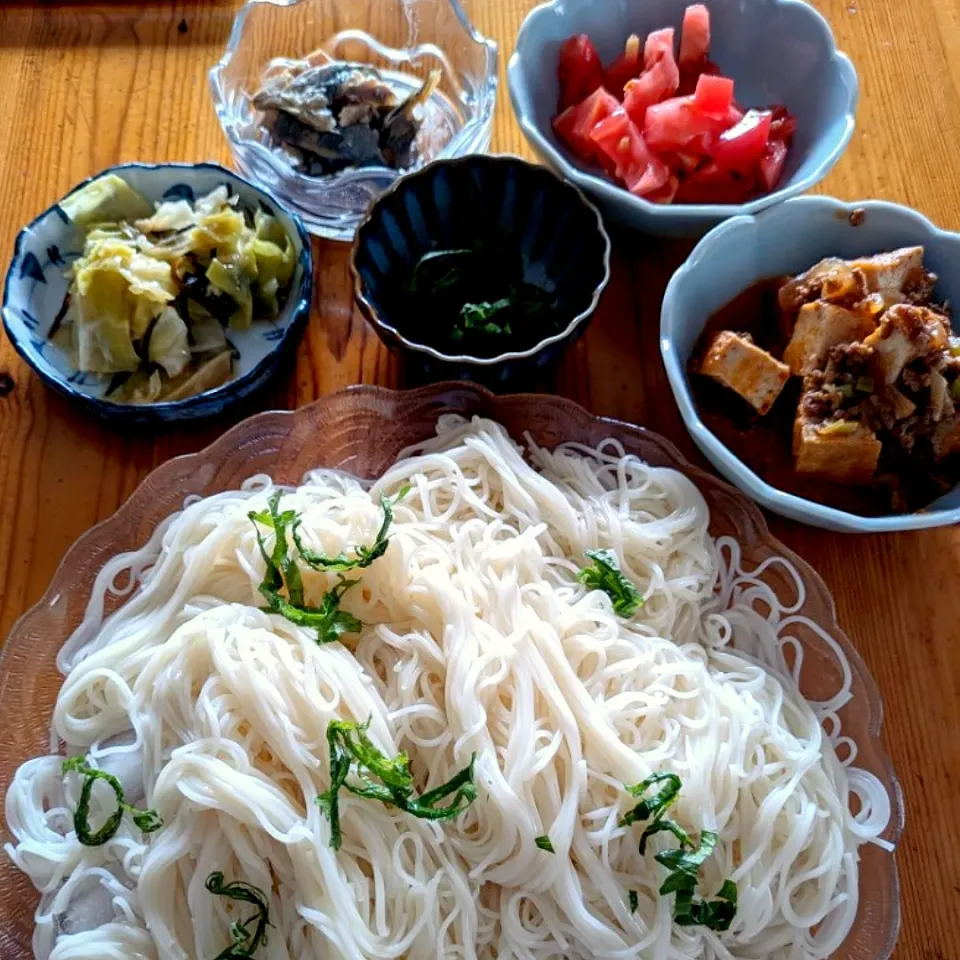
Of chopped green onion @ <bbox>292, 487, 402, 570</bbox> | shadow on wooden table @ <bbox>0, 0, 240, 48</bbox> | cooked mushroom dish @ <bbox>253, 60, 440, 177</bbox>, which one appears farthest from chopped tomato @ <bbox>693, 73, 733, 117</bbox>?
shadow on wooden table @ <bbox>0, 0, 240, 48</bbox>

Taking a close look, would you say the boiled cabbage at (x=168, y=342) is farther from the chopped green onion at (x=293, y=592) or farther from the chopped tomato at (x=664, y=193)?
the chopped tomato at (x=664, y=193)

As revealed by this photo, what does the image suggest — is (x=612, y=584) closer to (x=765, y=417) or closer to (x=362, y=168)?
(x=765, y=417)

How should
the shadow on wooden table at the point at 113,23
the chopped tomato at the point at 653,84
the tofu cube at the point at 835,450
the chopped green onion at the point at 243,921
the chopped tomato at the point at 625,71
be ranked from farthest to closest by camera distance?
the shadow on wooden table at the point at 113,23 < the chopped tomato at the point at 625,71 < the chopped tomato at the point at 653,84 < the tofu cube at the point at 835,450 < the chopped green onion at the point at 243,921

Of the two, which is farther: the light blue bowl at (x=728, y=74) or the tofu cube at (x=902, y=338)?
the light blue bowl at (x=728, y=74)

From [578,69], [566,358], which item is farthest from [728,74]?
[566,358]

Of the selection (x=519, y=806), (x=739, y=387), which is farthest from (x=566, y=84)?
(x=519, y=806)

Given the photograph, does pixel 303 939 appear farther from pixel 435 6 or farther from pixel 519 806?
pixel 435 6

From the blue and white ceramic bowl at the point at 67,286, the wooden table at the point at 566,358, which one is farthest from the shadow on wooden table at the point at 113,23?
the blue and white ceramic bowl at the point at 67,286
